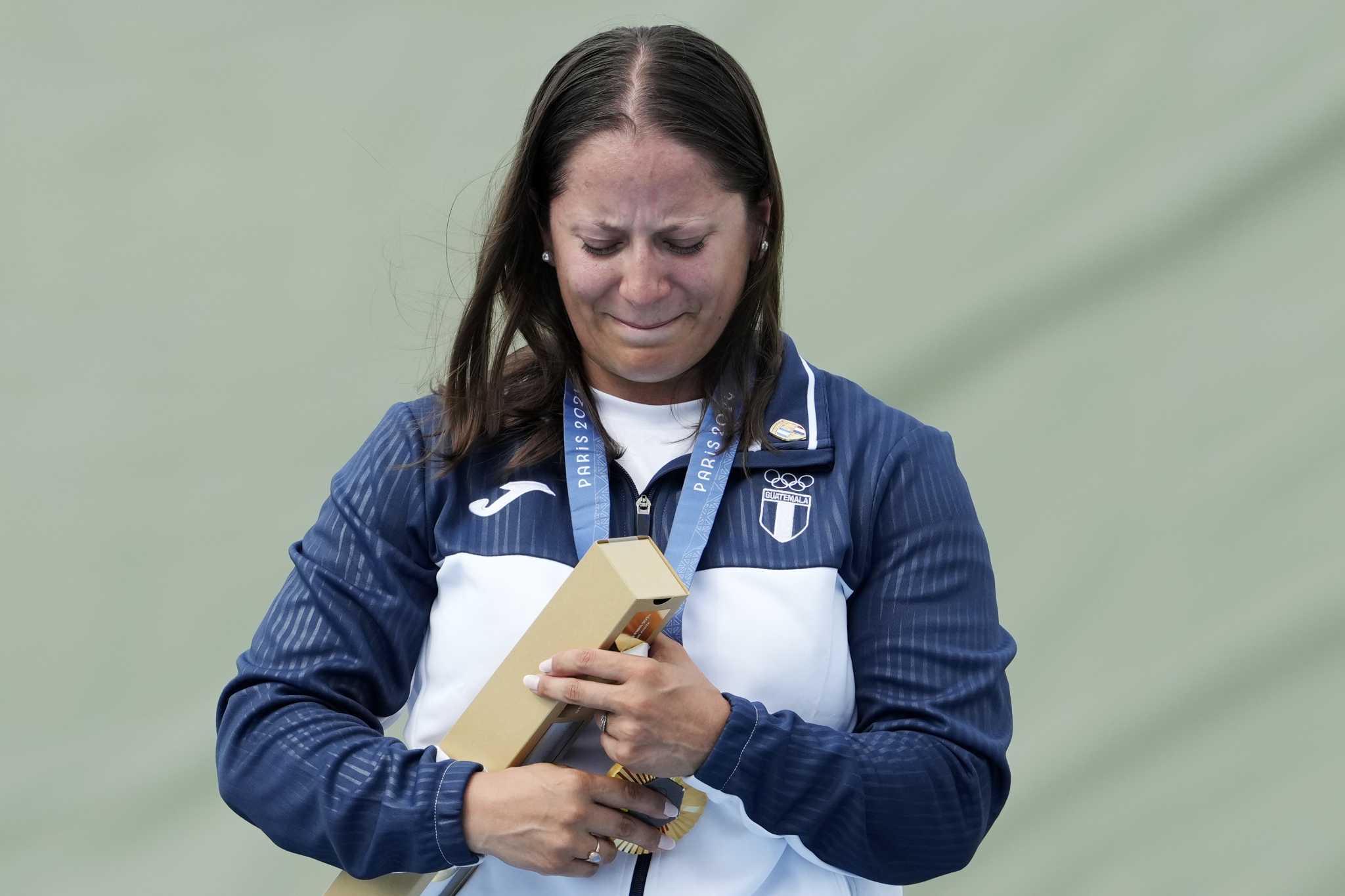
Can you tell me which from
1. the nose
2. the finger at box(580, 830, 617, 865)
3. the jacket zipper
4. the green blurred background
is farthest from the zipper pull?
the green blurred background

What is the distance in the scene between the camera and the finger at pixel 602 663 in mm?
1563

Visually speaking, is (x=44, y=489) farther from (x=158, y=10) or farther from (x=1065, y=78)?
(x=1065, y=78)

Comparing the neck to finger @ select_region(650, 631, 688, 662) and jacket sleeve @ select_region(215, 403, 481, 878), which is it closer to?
jacket sleeve @ select_region(215, 403, 481, 878)

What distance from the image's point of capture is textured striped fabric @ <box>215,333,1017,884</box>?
166 centimetres

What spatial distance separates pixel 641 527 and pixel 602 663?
247 mm

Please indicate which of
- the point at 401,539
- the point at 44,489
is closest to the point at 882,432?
the point at 401,539

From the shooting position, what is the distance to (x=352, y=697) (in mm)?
1810

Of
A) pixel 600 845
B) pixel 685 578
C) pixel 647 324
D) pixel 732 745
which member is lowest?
pixel 600 845

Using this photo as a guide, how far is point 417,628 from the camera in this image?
183 centimetres

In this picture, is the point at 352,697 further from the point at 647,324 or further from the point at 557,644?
the point at 647,324

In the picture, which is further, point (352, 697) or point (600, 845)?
point (352, 697)

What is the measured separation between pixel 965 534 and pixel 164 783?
1.94 metres

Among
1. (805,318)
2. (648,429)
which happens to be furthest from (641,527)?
(805,318)

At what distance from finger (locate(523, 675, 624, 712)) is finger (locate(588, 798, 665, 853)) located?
116 millimetres
